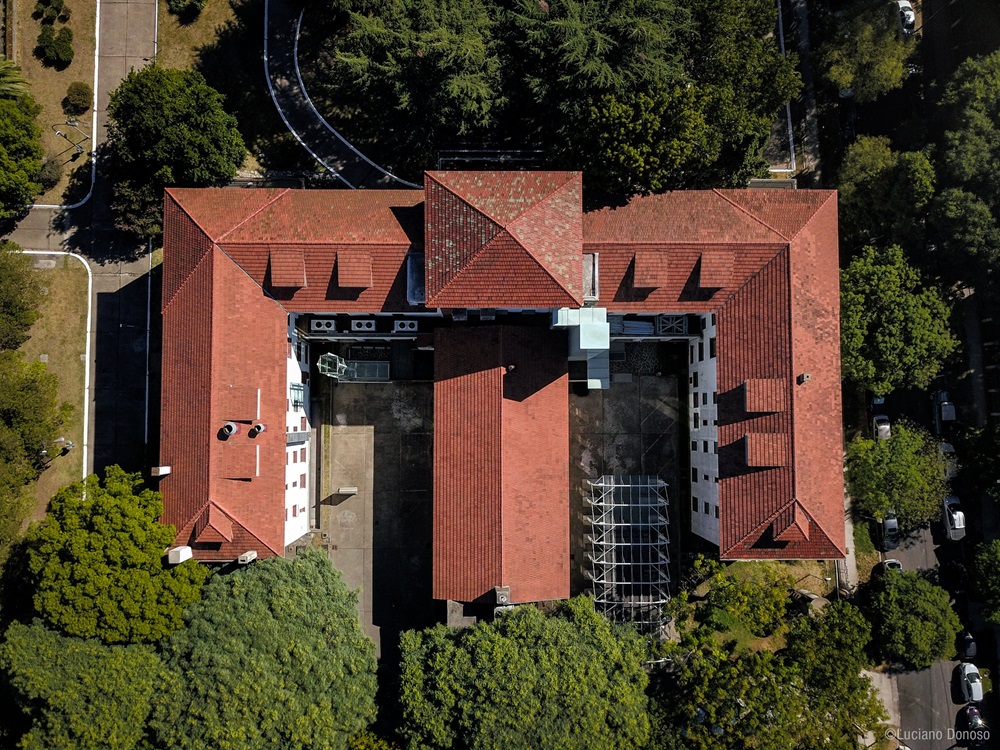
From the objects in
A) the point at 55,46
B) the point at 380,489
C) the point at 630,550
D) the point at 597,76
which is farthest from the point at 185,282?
the point at 630,550

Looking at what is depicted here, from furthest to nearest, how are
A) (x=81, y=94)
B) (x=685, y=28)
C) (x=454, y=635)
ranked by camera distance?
(x=81, y=94) < (x=454, y=635) < (x=685, y=28)

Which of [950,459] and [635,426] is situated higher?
[635,426]

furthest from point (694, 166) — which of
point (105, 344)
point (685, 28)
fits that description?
point (105, 344)

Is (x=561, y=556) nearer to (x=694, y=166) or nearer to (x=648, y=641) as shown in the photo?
(x=648, y=641)

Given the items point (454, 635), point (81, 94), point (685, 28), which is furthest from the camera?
point (81, 94)

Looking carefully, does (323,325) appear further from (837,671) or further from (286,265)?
(837,671)

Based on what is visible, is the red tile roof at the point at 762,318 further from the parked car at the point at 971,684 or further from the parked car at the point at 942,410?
the parked car at the point at 971,684

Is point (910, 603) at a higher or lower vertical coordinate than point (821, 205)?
lower
